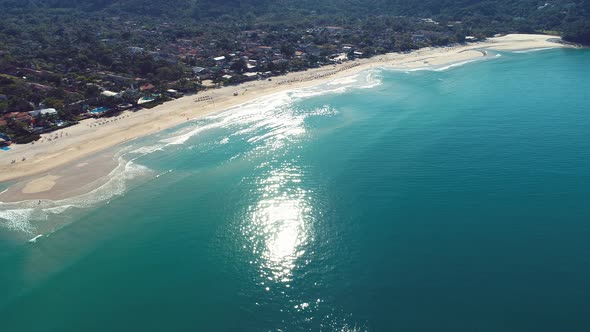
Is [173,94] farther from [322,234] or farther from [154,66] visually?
[322,234]

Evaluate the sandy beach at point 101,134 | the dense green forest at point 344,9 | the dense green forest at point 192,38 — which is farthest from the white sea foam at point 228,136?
the dense green forest at point 344,9

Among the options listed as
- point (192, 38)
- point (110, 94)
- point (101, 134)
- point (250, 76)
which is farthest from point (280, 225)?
point (192, 38)

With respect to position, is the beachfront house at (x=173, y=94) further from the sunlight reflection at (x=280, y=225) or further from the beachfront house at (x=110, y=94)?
the sunlight reflection at (x=280, y=225)

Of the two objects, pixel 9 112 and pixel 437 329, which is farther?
pixel 9 112

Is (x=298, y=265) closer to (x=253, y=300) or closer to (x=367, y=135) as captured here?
(x=253, y=300)

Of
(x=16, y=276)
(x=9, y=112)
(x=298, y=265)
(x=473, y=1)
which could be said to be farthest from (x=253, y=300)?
(x=473, y=1)

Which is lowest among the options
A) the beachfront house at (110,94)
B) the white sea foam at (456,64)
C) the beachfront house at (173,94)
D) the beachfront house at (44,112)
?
the white sea foam at (456,64)

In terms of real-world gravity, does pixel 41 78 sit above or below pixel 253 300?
above
